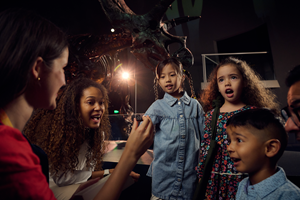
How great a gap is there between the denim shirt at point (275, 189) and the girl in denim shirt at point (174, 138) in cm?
62

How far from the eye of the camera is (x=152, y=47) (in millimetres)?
2178

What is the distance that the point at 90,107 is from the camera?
1.71m

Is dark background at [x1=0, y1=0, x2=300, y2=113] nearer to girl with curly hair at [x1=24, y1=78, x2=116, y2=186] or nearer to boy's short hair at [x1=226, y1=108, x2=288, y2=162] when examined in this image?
girl with curly hair at [x1=24, y1=78, x2=116, y2=186]

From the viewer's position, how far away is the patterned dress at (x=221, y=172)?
52.8 inches

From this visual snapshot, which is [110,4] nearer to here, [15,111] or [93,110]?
[93,110]

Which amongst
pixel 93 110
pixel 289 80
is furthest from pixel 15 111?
pixel 289 80

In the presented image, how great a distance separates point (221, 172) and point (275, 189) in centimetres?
55

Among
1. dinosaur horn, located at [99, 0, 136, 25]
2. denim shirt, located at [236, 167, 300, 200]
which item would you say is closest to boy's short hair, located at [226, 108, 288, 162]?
denim shirt, located at [236, 167, 300, 200]

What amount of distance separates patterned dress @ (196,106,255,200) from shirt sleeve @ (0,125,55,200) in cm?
133

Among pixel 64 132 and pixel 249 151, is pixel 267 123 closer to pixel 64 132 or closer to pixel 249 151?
pixel 249 151

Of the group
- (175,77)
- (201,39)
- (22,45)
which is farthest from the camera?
(201,39)

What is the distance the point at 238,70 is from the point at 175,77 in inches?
24.8

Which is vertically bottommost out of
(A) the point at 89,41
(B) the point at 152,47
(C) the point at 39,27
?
(C) the point at 39,27

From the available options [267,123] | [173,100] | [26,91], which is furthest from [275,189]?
[26,91]
